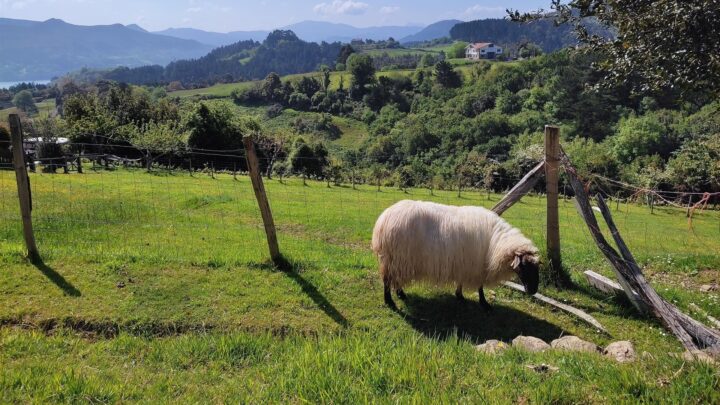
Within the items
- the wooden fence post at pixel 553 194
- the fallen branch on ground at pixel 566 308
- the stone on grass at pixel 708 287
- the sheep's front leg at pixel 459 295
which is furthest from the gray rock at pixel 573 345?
the stone on grass at pixel 708 287

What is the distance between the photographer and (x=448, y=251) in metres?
7.57

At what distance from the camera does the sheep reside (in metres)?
7.56

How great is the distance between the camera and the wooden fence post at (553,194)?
26.8 feet

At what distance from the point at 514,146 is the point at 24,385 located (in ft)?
294

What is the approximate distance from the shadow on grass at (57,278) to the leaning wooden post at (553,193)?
8.09 metres

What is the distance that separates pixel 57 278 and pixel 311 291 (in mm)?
4256

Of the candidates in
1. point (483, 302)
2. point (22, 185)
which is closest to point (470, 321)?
point (483, 302)

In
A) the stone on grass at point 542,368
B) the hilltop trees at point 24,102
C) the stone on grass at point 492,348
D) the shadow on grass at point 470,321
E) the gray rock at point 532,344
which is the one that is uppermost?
the hilltop trees at point 24,102

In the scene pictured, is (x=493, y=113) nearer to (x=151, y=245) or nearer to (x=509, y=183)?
(x=509, y=183)

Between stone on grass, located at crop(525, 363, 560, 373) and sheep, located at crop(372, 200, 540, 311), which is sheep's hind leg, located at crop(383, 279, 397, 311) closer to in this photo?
sheep, located at crop(372, 200, 540, 311)

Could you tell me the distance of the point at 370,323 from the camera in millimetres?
7137

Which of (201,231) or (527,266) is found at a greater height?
(527,266)

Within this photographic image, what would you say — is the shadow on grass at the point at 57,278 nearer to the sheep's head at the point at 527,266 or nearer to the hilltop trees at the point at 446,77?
the sheep's head at the point at 527,266

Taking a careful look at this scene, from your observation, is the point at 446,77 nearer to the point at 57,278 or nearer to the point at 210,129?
the point at 210,129
